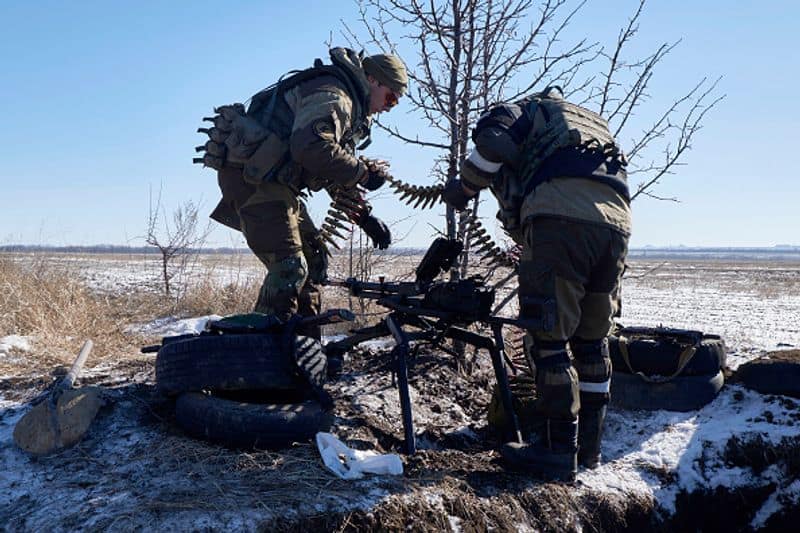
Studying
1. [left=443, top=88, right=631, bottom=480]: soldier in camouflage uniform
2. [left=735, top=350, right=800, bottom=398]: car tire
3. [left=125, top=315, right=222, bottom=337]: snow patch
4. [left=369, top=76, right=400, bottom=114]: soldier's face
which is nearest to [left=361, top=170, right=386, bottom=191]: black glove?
[left=369, top=76, right=400, bottom=114]: soldier's face

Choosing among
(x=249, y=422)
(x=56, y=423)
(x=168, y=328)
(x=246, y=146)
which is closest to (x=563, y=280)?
(x=249, y=422)

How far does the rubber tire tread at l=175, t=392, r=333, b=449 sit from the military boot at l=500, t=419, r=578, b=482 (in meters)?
1.00

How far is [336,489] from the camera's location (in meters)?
2.63

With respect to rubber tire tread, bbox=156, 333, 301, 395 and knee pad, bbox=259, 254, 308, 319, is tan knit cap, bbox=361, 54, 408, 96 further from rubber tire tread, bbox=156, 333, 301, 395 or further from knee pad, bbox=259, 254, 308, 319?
rubber tire tread, bbox=156, 333, 301, 395

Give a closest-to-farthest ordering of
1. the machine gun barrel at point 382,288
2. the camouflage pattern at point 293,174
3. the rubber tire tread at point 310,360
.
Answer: the rubber tire tread at point 310,360, the machine gun barrel at point 382,288, the camouflage pattern at point 293,174

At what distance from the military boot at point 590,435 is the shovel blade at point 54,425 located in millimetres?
2532

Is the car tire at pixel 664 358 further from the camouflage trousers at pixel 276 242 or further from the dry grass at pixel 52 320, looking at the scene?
the dry grass at pixel 52 320

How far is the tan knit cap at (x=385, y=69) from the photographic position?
13.9ft

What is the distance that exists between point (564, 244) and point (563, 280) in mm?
181

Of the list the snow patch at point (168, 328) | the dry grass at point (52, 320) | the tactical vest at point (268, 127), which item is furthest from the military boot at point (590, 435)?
the snow patch at point (168, 328)

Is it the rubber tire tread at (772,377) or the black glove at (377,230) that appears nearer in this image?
the rubber tire tread at (772,377)

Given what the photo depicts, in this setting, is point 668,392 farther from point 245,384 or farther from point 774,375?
point 245,384

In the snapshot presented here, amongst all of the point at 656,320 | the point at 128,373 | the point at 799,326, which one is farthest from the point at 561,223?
the point at 799,326

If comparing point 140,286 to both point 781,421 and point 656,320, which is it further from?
point 781,421
